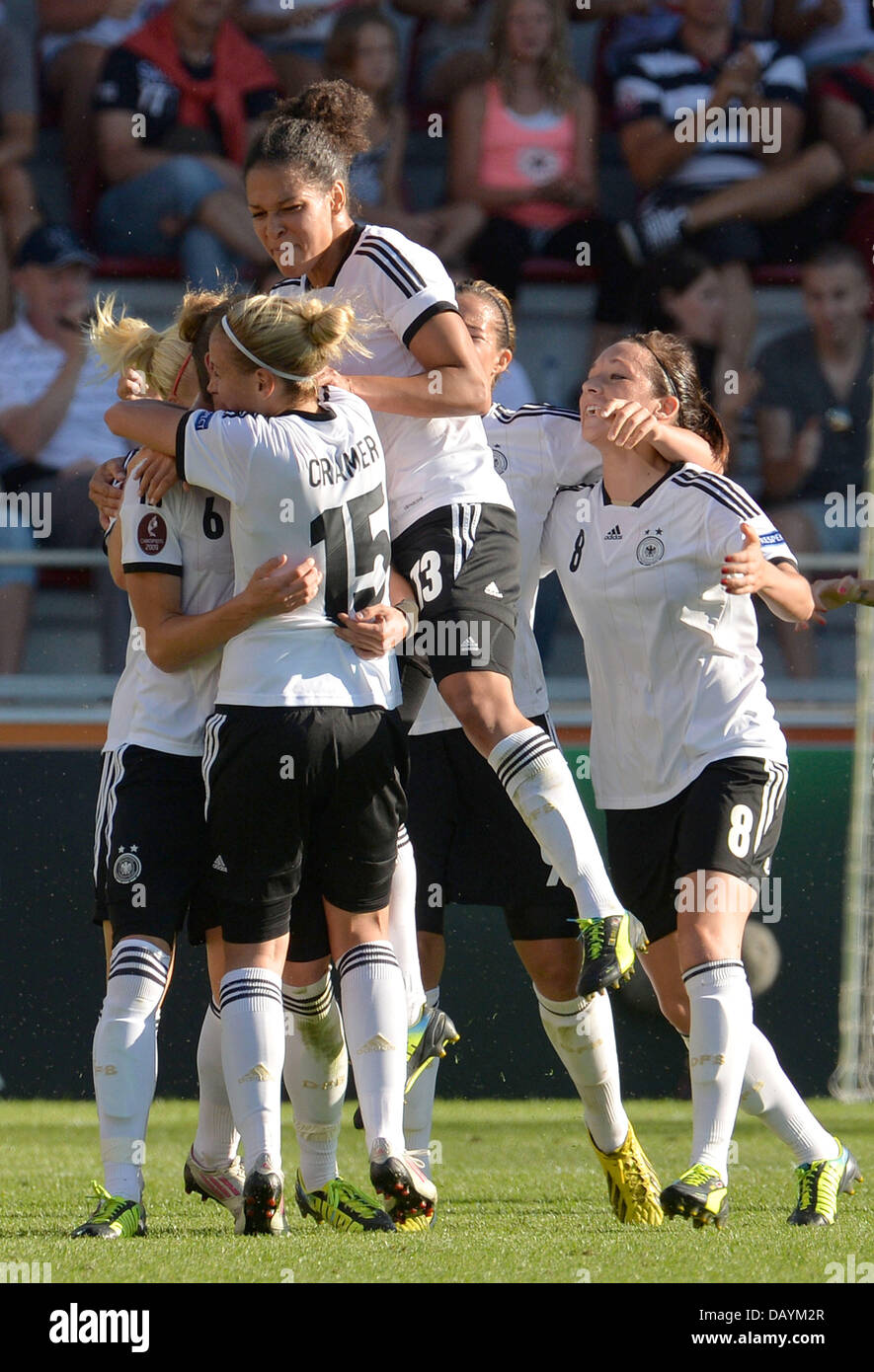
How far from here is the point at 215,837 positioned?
352cm

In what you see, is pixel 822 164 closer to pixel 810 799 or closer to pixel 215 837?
pixel 810 799

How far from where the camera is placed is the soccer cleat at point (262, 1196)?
11.1 ft

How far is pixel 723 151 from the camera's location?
931cm

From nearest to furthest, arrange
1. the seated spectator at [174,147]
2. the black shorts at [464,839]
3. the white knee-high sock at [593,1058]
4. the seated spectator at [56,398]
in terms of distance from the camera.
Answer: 1. the white knee-high sock at [593,1058]
2. the black shorts at [464,839]
3. the seated spectator at [56,398]
4. the seated spectator at [174,147]

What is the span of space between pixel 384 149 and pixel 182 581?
19.9ft

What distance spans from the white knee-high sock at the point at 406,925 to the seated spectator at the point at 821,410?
184 inches

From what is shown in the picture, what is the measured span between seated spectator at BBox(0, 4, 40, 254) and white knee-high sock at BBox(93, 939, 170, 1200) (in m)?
6.32

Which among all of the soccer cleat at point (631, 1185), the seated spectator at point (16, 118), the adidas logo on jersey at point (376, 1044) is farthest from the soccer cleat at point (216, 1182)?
the seated spectator at point (16, 118)

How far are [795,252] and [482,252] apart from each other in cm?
164

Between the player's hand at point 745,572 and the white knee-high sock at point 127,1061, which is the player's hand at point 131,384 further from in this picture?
the player's hand at point 745,572

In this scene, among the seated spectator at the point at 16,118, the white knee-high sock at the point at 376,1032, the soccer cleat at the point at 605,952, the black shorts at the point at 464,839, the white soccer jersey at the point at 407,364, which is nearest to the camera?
the white knee-high sock at the point at 376,1032

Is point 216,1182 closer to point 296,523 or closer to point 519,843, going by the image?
point 519,843

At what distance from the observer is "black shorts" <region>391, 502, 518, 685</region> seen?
3893 millimetres

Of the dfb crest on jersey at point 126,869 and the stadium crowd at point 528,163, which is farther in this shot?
the stadium crowd at point 528,163
